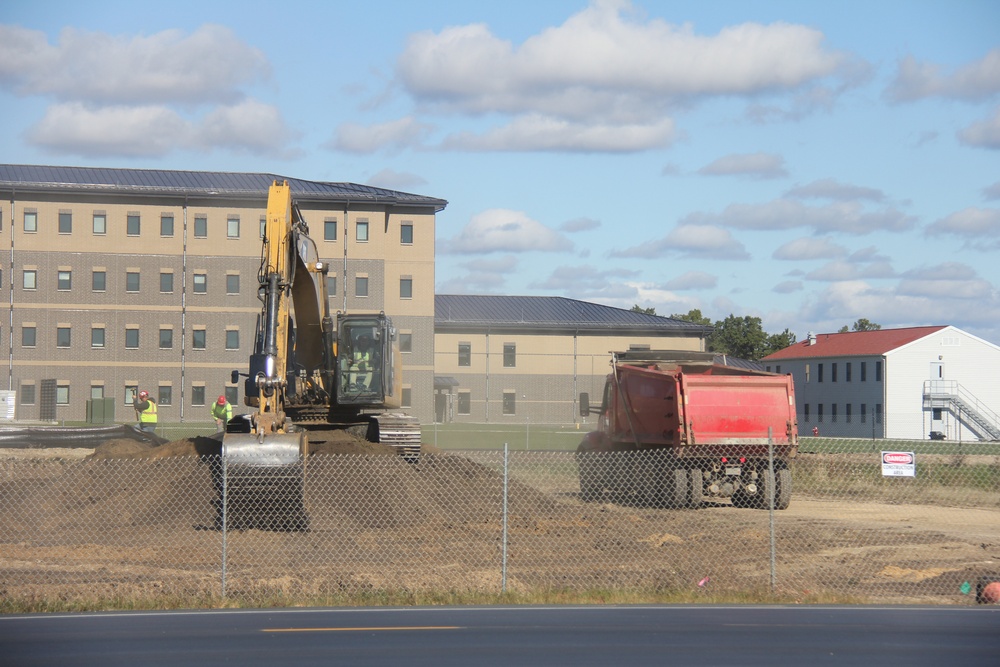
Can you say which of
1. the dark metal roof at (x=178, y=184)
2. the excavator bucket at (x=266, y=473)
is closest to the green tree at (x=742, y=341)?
the dark metal roof at (x=178, y=184)

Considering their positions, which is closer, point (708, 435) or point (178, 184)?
point (708, 435)

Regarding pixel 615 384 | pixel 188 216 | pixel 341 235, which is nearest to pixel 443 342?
pixel 341 235

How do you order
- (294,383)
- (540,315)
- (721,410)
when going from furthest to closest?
(540,315), (721,410), (294,383)

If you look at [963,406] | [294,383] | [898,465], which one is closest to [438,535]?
[294,383]

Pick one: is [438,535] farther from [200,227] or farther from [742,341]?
[742,341]

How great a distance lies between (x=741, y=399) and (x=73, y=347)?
4722 cm

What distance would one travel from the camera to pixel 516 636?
38.4 feet

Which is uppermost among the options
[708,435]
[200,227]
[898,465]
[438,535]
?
[200,227]

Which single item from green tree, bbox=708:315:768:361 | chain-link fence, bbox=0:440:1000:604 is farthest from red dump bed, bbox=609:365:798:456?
green tree, bbox=708:315:768:361

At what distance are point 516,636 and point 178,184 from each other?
55902mm

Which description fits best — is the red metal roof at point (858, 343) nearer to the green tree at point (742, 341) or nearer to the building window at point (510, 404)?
the green tree at point (742, 341)

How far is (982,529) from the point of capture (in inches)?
882

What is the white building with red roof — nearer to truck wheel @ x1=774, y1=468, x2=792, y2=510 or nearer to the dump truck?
the dump truck

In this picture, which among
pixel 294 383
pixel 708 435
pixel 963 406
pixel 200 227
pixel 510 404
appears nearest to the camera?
pixel 294 383
